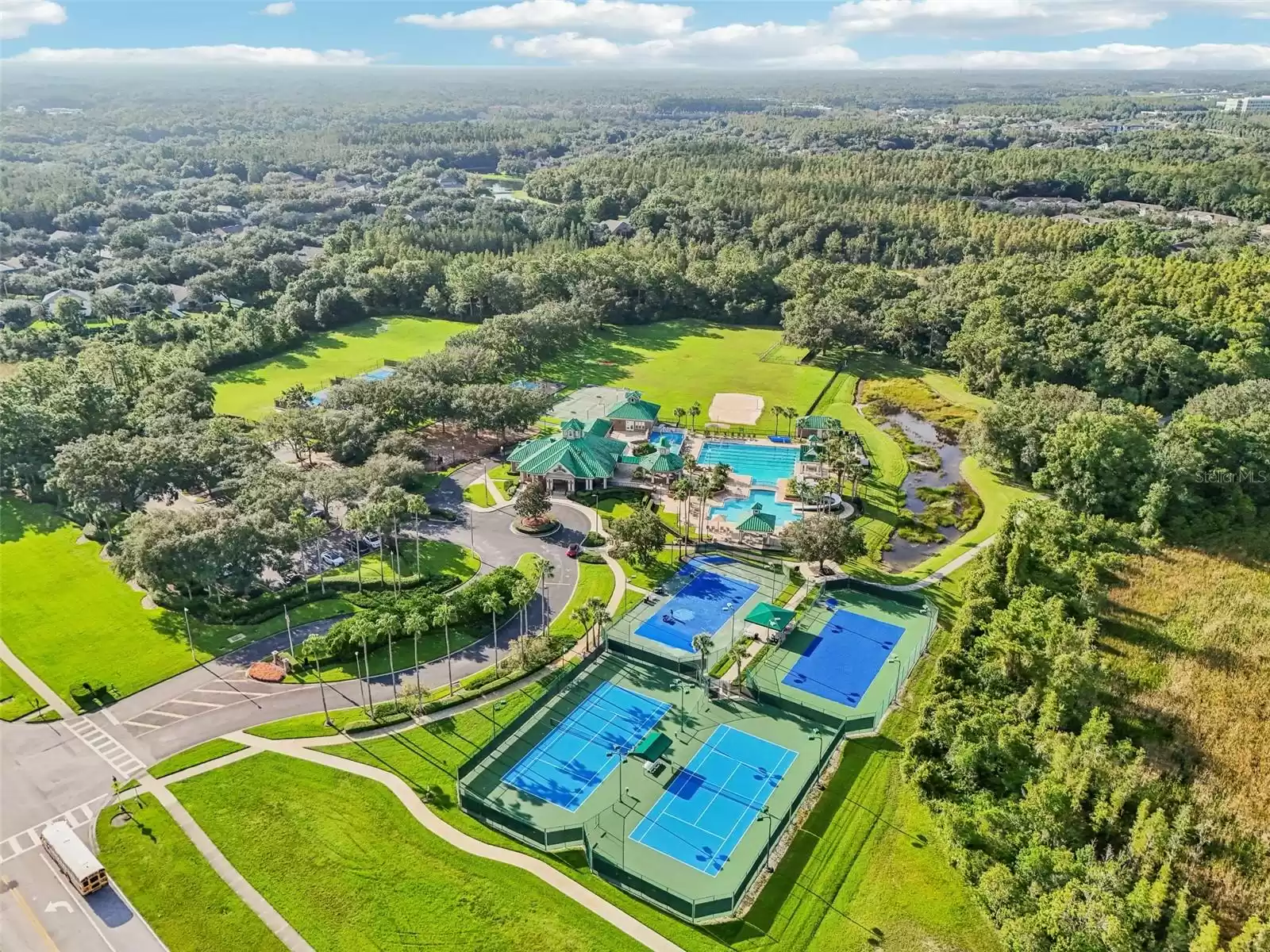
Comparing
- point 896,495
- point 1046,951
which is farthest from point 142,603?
point 896,495

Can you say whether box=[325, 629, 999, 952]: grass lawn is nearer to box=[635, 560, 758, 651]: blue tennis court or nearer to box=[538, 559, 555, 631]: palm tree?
box=[538, 559, 555, 631]: palm tree

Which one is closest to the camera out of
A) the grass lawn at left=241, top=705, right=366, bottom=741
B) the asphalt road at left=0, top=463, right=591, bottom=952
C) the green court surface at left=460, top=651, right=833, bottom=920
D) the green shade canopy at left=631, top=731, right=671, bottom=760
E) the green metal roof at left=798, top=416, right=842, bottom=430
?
the asphalt road at left=0, top=463, right=591, bottom=952

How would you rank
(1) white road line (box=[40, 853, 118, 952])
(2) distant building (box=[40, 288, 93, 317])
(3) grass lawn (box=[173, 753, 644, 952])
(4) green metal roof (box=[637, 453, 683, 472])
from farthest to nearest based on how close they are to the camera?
(2) distant building (box=[40, 288, 93, 317]) < (4) green metal roof (box=[637, 453, 683, 472]) < (3) grass lawn (box=[173, 753, 644, 952]) < (1) white road line (box=[40, 853, 118, 952])

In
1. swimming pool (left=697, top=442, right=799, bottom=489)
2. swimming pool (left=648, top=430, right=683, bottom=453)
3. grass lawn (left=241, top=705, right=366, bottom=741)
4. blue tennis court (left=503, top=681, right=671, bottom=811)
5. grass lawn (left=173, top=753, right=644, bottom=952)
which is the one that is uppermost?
swimming pool (left=648, top=430, right=683, bottom=453)

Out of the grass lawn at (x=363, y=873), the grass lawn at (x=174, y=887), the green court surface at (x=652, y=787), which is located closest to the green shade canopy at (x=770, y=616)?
the green court surface at (x=652, y=787)

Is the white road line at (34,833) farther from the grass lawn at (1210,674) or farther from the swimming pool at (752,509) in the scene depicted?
the grass lawn at (1210,674)

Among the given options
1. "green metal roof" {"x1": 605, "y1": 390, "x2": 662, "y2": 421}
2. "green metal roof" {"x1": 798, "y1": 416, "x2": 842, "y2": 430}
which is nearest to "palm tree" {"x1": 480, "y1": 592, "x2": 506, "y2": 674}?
"green metal roof" {"x1": 605, "y1": 390, "x2": 662, "y2": 421}

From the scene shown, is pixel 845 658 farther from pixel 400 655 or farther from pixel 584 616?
pixel 400 655

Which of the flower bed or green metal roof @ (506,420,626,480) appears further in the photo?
green metal roof @ (506,420,626,480)
